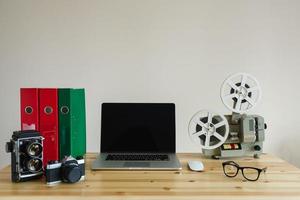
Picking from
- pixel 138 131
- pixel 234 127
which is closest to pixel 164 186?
pixel 138 131

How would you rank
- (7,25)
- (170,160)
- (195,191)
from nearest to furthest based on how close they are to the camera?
1. (195,191)
2. (170,160)
3. (7,25)

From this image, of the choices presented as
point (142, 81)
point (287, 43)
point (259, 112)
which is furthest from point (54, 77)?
point (287, 43)

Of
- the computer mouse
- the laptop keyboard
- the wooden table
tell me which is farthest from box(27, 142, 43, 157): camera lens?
the computer mouse

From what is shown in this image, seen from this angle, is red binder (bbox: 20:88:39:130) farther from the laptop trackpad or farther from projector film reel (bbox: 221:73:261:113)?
projector film reel (bbox: 221:73:261:113)

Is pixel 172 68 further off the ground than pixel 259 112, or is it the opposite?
pixel 172 68

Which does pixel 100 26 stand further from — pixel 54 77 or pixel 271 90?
pixel 271 90

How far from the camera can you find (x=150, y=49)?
6.04ft

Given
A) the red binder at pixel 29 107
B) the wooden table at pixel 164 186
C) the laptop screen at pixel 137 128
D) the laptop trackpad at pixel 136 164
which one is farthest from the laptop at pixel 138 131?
the red binder at pixel 29 107

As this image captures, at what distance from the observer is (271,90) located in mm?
1869

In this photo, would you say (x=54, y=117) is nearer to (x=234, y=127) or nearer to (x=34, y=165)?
(x=34, y=165)

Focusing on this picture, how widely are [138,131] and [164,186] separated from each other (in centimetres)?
46

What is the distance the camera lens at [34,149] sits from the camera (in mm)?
1045

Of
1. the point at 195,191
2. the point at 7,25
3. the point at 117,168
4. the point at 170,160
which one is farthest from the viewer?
the point at 7,25

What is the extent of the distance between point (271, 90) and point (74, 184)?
4.84 ft
